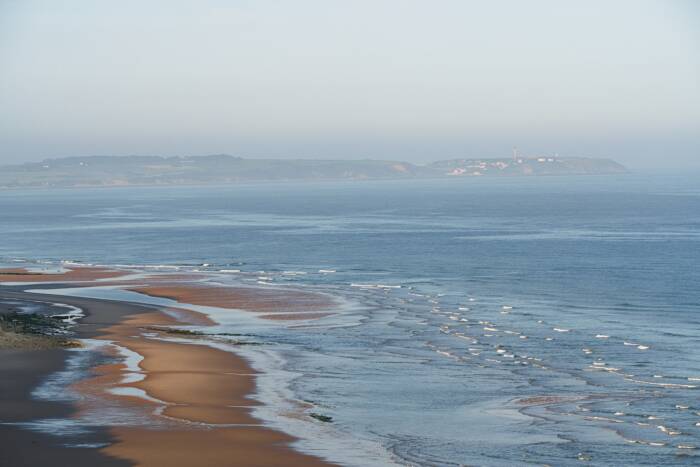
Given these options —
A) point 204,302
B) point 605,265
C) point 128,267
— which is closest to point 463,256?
point 605,265

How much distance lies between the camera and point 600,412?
84.7 feet

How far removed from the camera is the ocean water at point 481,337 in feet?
76.3

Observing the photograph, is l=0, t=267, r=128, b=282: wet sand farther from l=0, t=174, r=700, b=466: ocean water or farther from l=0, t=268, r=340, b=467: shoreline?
l=0, t=268, r=340, b=467: shoreline

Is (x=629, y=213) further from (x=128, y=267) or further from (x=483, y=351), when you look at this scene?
(x=483, y=351)

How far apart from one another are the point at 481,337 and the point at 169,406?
1601cm

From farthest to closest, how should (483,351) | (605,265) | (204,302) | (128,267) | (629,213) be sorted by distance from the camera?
(629,213), (128,267), (605,265), (204,302), (483,351)

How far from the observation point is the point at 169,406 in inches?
1024

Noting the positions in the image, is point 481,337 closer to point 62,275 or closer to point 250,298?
point 250,298

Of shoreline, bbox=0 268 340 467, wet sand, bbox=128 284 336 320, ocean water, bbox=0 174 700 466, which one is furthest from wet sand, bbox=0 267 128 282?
shoreline, bbox=0 268 340 467

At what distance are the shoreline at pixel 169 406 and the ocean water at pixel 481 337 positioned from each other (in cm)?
119

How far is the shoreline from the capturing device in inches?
815

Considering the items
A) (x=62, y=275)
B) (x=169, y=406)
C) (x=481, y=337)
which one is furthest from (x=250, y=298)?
(x=169, y=406)

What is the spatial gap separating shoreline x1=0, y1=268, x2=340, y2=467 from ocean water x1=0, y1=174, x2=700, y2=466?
1.19 meters

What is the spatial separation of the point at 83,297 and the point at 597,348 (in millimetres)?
28439
